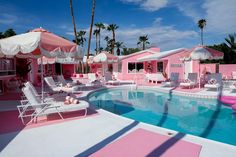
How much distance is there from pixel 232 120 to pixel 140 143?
5182 mm

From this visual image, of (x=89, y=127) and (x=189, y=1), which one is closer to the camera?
(x=89, y=127)

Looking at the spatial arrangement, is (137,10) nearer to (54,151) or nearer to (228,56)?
(228,56)

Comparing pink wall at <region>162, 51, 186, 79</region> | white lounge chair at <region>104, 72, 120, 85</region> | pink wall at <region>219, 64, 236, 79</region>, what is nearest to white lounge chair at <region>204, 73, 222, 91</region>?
pink wall at <region>162, 51, 186, 79</region>

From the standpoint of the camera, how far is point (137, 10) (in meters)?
24.8

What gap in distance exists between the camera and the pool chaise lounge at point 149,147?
3697 mm

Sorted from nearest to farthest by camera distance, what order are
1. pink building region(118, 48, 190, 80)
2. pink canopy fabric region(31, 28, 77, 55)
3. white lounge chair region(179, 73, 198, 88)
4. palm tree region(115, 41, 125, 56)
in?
pink canopy fabric region(31, 28, 77, 55)
white lounge chair region(179, 73, 198, 88)
pink building region(118, 48, 190, 80)
palm tree region(115, 41, 125, 56)

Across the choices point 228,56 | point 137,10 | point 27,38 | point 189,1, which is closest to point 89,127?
point 27,38

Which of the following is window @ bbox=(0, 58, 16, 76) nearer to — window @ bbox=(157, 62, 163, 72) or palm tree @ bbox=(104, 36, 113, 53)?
window @ bbox=(157, 62, 163, 72)

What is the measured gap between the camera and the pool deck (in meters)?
3.80

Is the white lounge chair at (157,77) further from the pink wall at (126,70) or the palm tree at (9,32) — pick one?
the palm tree at (9,32)

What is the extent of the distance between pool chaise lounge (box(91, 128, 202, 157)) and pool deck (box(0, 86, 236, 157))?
0.18m

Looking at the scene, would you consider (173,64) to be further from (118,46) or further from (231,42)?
(118,46)

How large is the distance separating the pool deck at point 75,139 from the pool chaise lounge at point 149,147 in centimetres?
18

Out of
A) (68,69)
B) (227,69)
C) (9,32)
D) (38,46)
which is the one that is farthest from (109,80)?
(9,32)
